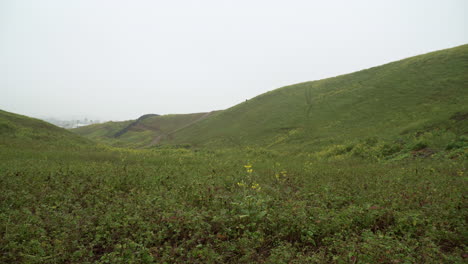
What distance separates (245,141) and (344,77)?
3195cm

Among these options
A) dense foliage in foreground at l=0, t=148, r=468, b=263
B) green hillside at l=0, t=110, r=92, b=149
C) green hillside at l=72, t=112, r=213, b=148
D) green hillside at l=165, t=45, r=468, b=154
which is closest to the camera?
dense foliage in foreground at l=0, t=148, r=468, b=263

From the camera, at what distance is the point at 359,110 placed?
35219 mm

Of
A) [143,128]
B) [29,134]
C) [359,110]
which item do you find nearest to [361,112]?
[359,110]

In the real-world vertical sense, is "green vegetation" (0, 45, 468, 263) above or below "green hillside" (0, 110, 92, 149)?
below

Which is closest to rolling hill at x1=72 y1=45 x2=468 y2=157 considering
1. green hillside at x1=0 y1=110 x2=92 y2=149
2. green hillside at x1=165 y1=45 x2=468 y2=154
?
green hillside at x1=165 y1=45 x2=468 y2=154

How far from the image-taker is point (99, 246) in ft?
17.0

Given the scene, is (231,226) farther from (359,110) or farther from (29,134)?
(359,110)

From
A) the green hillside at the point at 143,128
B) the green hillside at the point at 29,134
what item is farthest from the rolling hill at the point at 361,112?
the green hillside at the point at 29,134

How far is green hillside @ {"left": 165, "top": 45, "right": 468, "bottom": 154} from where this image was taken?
2548 cm

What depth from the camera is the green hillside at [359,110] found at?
25.5m

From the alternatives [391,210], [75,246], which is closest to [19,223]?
[75,246]

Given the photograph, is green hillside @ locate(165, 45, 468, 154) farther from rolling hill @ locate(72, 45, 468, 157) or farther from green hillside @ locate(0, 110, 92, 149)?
green hillside @ locate(0, 110, 92, 149)

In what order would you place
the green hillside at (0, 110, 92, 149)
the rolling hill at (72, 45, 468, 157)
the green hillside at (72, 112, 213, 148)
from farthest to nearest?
the green hillside at (72, 112, 213, 148), the green hillside at (0, 110, 92, 149), the rolling hill at (72, 45, 468, 157)

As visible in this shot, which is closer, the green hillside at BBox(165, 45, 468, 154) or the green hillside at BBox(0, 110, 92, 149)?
the green hillside at BBox(0, 110, 92, 149)
